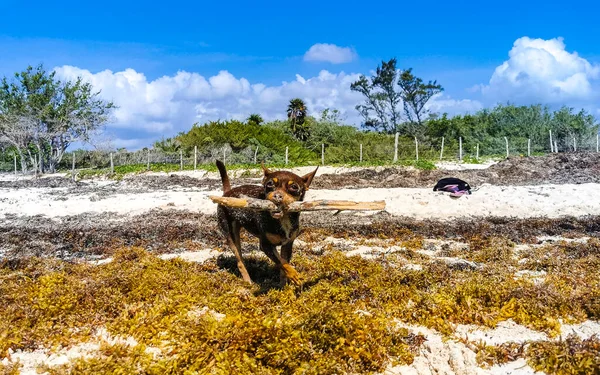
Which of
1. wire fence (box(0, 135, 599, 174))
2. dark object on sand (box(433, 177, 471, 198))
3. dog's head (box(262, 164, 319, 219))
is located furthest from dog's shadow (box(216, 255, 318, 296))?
wire fence (box(0, 135, 599, 174))

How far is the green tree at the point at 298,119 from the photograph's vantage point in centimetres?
5516

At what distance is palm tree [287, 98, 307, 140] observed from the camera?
55188 millimetres

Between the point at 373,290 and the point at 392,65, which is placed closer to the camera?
the point at 373,290

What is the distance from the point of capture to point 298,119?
55844 mm

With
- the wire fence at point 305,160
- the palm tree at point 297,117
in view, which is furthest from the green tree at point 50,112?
the palm tree at point 297,117

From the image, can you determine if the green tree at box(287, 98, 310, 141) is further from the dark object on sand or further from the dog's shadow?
the dog's shadow

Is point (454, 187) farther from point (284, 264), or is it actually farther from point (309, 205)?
point (309, 205)

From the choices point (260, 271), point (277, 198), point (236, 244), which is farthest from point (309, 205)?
point (260, 271)

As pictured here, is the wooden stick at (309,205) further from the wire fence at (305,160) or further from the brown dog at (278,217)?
the wire fence at (305,160)

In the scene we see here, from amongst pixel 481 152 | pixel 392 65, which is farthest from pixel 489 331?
pixel 392 65

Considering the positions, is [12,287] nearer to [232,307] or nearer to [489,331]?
[232,307]

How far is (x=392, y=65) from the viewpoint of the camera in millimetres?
54781

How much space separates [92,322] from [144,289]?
0.94m

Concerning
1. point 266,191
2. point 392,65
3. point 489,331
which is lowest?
point 489,331
